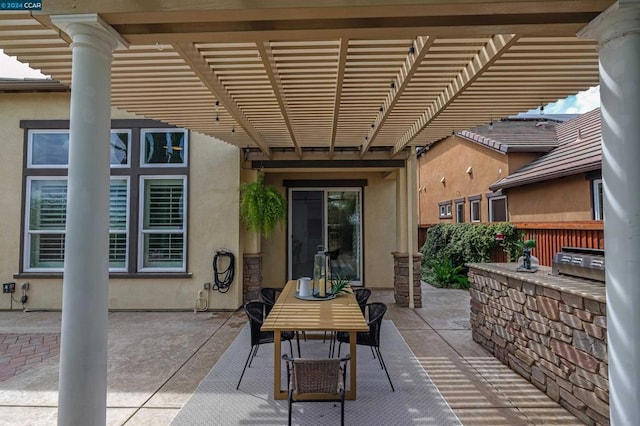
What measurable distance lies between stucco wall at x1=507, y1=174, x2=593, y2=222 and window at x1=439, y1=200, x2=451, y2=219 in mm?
3797

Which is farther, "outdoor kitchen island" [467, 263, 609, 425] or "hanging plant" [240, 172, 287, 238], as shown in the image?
"hanging plant" [240, 172, 287, 238]

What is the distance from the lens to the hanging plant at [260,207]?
6.25m

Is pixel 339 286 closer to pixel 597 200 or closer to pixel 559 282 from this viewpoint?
pixel 559 282

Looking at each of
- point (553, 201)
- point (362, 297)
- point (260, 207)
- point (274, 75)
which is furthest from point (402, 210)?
point (274, 75)

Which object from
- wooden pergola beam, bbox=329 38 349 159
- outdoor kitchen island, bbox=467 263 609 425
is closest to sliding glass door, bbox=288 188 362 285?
wooden pergola beam, bbox=329 38 349 159

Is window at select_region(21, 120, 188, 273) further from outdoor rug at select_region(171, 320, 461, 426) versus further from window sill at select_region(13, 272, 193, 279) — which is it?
outdoor rug at select_region(171, 320, 461, 426)

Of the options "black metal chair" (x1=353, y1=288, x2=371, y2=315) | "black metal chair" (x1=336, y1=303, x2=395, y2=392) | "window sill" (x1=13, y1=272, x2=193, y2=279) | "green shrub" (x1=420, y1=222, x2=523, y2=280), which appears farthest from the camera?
"green shrub" (x1=420, y1=222, x2=523, y2=280)

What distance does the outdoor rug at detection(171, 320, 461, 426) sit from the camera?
2.85 m

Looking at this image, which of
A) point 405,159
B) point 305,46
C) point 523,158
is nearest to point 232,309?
point 405,159

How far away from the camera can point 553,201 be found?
24.8 ft

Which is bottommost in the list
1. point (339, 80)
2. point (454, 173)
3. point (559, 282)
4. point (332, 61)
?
point (559, 282)

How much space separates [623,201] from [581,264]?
5.60 ft

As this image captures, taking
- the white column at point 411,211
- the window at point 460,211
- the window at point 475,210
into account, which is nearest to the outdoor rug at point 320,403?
the white column at point 411,211

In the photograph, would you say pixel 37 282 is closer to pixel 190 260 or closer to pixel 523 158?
pixel 190 260
